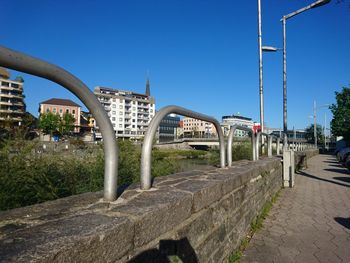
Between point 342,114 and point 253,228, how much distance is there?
4475 cm

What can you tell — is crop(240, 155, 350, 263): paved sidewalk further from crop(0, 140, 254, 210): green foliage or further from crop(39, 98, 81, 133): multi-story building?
crop(39, 98, 81, 133): multi-story building

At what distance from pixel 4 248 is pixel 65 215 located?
0.48m

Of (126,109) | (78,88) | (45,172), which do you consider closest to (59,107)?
(126,109)

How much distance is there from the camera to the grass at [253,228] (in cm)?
331

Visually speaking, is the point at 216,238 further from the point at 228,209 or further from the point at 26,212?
the point at 26,212

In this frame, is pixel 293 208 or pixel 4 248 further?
pixel 293 208

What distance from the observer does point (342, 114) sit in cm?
4309

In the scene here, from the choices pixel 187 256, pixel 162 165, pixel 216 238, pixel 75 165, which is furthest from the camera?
pixel 162 165

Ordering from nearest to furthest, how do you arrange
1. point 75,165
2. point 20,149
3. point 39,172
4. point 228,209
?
point 228,209 < point 39,172 < point 20,149 < point 75,165

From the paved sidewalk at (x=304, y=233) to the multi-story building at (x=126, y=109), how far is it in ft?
308

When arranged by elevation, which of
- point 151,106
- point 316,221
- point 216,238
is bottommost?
point 316,221

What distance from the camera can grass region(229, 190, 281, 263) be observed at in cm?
331

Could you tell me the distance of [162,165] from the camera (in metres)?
6.81

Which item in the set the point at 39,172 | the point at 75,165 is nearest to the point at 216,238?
the point at 39,172
